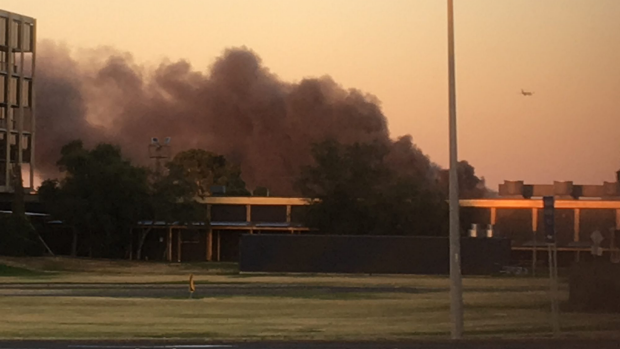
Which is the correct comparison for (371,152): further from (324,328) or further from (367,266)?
(324,328)

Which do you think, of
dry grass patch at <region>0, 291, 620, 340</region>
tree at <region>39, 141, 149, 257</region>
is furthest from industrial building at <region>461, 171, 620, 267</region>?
dry grass patch at <region>0, 291, 620, 340</region>

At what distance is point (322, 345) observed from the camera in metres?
25.0

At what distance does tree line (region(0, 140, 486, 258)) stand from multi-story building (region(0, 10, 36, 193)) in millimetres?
10993

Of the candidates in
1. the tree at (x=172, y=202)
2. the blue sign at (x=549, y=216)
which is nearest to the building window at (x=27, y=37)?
the tree at (x=172, y=202)

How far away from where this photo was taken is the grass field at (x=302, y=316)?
28.9 meters

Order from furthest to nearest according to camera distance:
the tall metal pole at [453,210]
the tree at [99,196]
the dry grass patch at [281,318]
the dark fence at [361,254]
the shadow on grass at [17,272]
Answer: the tree at [99,196], the shadow on grass at [17,272], the dark fence at [361,254], the dry grass patch at [281,318], the tall metal pole at [453,210]

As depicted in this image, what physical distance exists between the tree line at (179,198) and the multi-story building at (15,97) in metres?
11.0

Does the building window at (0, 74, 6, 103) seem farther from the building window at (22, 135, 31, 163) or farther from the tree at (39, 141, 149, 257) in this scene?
the tree at (39, 141, 149, 257)

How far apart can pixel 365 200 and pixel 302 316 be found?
54.0 m

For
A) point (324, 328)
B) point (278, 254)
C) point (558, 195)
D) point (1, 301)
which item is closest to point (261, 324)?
point (324, 328)

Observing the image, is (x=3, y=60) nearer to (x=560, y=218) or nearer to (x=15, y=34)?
(x=15, y=34)

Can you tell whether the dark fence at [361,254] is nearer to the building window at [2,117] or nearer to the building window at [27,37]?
the building window at [2,117]

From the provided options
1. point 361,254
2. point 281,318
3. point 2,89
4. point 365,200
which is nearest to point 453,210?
point 281,318

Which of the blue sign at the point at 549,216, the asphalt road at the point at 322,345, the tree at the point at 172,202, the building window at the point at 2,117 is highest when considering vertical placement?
the building window at the point at 2,117
